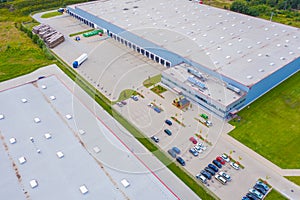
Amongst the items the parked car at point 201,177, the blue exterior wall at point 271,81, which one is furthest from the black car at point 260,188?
the blue exterior wall at point 271,81

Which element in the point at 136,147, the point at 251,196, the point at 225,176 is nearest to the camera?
the point at 251,196

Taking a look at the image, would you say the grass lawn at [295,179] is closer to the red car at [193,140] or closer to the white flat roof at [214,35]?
the red car at [193,140]

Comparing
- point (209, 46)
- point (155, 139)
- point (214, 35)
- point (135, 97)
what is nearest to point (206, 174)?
point (155, 139)

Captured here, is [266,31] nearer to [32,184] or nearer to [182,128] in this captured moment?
[182,128]

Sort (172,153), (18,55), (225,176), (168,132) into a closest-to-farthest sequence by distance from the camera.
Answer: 1. (225,176)
2. (172,153)
3. (168,132)
4. (18,55)

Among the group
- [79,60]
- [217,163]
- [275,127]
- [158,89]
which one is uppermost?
[79,60]

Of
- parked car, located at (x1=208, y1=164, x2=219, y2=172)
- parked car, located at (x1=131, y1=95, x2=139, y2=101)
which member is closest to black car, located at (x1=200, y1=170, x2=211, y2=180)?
parked car, located at (x1=208, y1=164, x2=219, y2=172)

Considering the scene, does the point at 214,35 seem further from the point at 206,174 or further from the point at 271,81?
the point at 206,174
